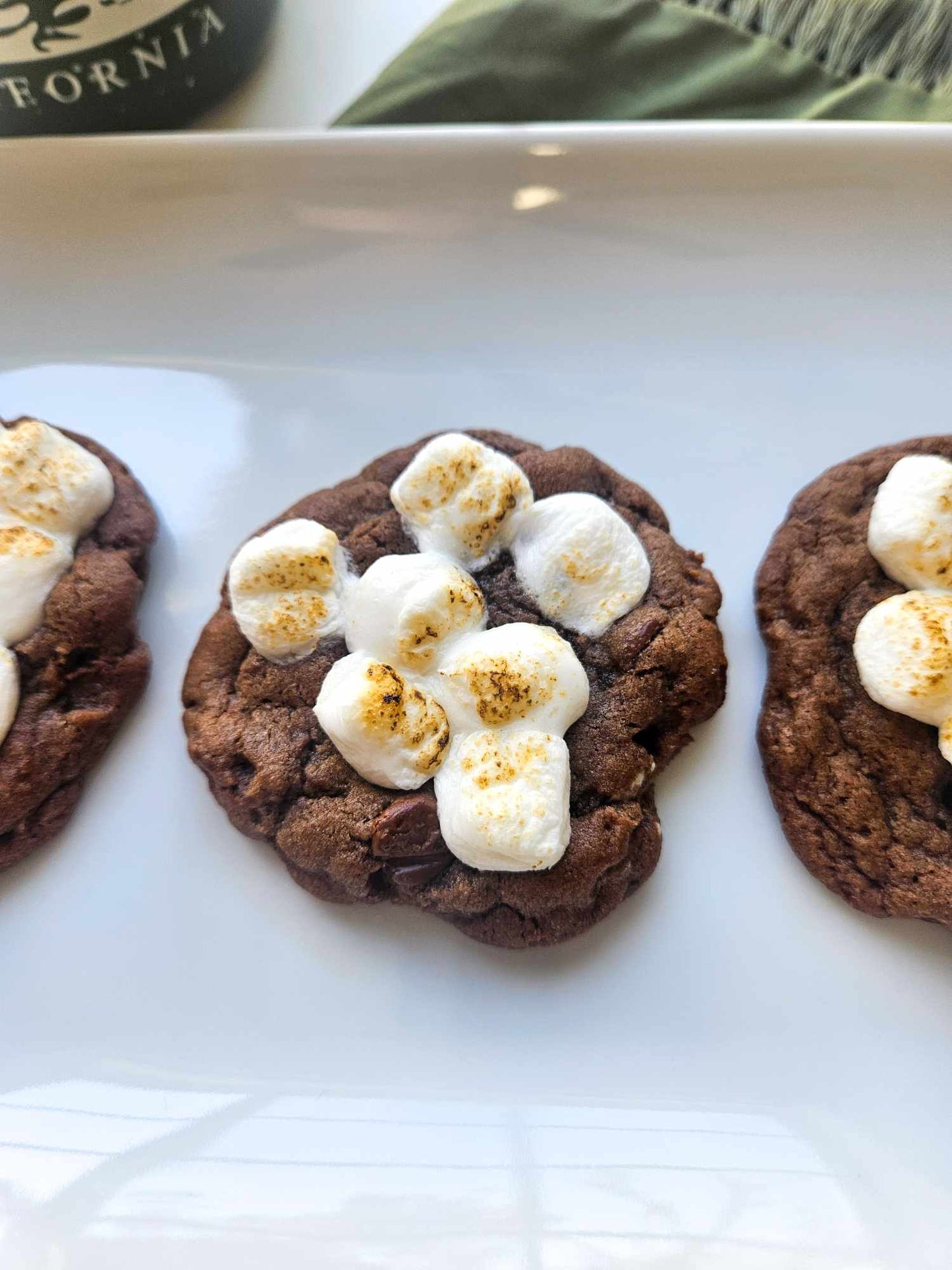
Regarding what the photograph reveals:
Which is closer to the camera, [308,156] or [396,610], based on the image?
[396,610]

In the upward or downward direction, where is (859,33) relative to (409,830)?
upward

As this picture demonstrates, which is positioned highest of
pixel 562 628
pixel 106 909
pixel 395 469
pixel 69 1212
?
pixel 395 469

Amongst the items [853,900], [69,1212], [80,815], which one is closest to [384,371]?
[80,815]

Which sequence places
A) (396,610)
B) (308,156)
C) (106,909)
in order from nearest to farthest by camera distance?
(396,610) < (106,909) < (308,156)

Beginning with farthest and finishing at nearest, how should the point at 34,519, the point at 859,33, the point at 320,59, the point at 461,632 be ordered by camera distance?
the point at 320,59, the point at 859,33, the point at 34,519, the point at 461,632

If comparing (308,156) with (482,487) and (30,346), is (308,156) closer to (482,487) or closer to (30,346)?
(30,346)

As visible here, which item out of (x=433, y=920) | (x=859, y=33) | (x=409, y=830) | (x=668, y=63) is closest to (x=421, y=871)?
(x=409, y=830)

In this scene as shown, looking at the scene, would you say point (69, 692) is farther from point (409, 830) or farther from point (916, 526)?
point (916, 526)
